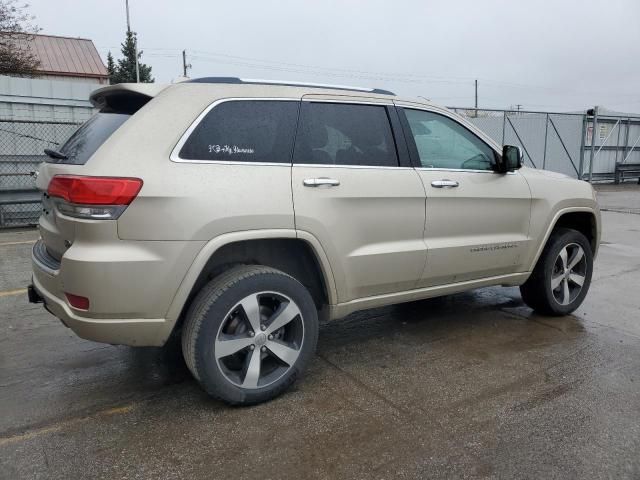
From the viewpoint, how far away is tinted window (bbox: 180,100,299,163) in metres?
2.96

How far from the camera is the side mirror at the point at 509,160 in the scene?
13.5ft

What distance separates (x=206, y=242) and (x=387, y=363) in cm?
168

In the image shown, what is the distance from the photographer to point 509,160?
414 centimetres

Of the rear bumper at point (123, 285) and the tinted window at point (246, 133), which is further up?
the tinted window at point (246, 133)

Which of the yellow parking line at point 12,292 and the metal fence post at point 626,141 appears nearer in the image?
the yellow parking line at point 12,292

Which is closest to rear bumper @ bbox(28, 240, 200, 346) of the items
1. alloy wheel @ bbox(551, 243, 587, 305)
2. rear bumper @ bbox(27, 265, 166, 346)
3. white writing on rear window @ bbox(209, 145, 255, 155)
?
rear bumper @ bbox(27, 265, 166, 346)

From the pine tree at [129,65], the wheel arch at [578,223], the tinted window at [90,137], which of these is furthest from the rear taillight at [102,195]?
the pine tree at [129,65]

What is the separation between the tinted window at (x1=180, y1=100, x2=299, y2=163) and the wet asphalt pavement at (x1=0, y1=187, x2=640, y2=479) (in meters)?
1.48

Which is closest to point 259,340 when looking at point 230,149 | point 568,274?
point 230,149

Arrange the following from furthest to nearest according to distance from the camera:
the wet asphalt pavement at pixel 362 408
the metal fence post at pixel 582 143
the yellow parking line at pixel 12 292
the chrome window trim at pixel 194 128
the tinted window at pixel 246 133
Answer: the metal fence post at pixel 582 143 < the yellow parking line at pixel 12 292 < the tinted window at pixel 246 133 < the chrome window trim at pixel 194 128 < the wet asphalt pavement at pixel 362 408

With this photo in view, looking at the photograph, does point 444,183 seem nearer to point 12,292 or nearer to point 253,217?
point 253,217

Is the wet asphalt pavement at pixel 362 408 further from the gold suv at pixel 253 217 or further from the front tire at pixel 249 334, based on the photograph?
the gold suv at pixel 253 217

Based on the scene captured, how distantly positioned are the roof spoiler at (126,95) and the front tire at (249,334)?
44.7 inches

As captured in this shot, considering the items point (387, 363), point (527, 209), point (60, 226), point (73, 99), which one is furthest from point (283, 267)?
point (73, 99)
